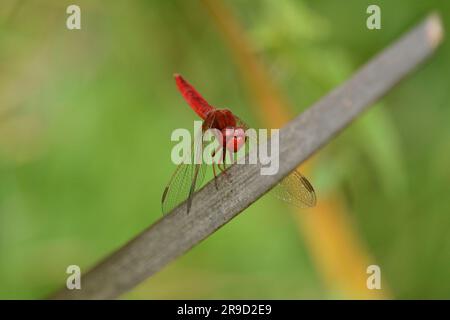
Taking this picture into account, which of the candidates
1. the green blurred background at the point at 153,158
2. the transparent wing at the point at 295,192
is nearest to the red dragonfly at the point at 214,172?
the transparent wing at the point at 295,192

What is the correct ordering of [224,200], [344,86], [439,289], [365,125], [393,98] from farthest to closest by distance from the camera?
[393,98]
[439,289]
[365,125]
[344,86]
[224,200]

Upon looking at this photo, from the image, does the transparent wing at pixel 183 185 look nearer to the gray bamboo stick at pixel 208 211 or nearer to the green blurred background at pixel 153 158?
the gray bamboo stick at pixel 208 211

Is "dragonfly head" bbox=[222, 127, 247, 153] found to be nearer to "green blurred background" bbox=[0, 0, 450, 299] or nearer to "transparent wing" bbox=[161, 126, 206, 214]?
"transparent wing" bbox=[161, 126, 206, 214]

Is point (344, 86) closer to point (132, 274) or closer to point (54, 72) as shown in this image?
point (132, 274)

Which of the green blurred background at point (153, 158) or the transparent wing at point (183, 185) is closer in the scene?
the transparent wing at point (183, 185)

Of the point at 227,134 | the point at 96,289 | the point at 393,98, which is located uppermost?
the point at 393,98

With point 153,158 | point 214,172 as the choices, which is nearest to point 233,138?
point 214,172

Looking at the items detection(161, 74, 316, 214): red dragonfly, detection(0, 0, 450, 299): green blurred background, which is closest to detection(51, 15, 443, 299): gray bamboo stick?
detection(161, 74, 316, 214): red dragonfly

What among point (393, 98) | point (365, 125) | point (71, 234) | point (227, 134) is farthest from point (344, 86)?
point (71, 234)
